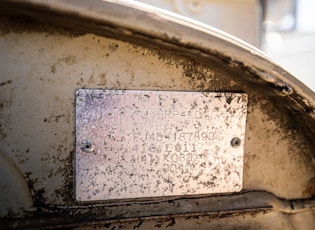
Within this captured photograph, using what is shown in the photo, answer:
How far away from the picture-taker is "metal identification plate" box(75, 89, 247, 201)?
2.38 feet

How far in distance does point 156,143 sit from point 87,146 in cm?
13

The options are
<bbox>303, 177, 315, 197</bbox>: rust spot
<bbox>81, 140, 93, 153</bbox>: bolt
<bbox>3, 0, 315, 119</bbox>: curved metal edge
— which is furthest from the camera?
<bbox>303, 177, 315, 197</bbox>: rust spot

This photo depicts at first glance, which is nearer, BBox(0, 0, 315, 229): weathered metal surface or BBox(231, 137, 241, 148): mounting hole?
BBox(0, 0, 315, 229): weathered metal surface

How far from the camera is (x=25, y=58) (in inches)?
26.6

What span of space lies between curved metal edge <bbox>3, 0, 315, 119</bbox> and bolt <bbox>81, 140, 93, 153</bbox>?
0.21 metres

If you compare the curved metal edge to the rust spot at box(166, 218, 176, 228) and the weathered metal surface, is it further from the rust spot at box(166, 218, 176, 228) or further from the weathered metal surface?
the rust spot at box(166, 218, 176, 228)

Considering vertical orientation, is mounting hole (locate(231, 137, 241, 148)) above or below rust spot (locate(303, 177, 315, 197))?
above

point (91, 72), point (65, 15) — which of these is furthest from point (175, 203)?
point (65, 15)

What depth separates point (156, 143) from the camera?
76cm

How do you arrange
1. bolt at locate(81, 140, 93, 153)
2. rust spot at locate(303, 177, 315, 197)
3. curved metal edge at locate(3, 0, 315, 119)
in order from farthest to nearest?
rust spot at locate(303, 177, 315, 197) < bolt at locate(81, 140, 93, 153) < curved metal edge at locate(3, 0, 315, 119)

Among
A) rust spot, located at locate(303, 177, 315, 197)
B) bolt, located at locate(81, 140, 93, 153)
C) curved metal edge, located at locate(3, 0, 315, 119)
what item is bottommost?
rust spot, located at locate(303, 177, 315, 197)

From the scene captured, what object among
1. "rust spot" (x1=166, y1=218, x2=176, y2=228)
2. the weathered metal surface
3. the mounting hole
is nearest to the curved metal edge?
the weathered metal surface

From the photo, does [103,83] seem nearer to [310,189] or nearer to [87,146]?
[87,146]

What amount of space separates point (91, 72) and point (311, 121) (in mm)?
441
